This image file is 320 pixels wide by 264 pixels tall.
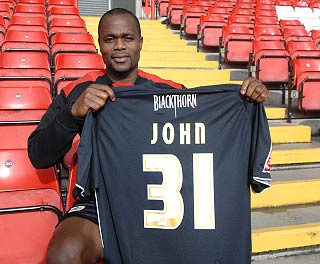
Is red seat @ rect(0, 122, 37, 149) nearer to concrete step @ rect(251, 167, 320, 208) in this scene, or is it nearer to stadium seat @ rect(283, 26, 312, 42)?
concrete step @ rect(251, 167, 320, 208)

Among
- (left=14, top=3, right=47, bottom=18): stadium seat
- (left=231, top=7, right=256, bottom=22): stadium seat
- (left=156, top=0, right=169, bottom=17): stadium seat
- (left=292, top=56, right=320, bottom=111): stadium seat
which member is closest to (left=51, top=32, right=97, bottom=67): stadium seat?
(left=14, top=3, right=47, bottom=18): stadium seat

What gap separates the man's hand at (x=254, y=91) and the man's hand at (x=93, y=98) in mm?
593

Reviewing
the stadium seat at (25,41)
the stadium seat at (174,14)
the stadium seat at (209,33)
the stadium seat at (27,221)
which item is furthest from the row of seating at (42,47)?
the stadium seat at (174,14)

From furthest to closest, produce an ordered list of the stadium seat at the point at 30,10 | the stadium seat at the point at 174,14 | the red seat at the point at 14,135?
the stadium seat at the point at 174,14 → the stadium seat at the point at 30,10 → the red seat at the point at 14,135

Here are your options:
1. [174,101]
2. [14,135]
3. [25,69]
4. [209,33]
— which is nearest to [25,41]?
[25,69]

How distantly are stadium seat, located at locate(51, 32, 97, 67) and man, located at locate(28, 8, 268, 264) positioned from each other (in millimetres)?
2690

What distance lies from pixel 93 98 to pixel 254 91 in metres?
0.71

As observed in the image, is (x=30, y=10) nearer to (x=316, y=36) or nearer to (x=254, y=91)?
(x=316, y=36)

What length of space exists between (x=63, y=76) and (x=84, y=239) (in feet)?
7.45

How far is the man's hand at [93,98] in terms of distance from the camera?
1799mm

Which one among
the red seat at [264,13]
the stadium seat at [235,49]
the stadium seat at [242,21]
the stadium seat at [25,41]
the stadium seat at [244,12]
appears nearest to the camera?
the stadium seat at [25,41]

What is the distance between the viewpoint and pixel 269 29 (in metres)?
7.42

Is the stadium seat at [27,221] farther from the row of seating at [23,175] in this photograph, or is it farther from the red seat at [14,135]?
the red seat at [14,135]

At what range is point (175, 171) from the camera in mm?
1888
